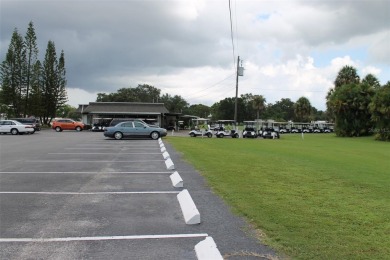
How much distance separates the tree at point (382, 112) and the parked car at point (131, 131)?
26.6m

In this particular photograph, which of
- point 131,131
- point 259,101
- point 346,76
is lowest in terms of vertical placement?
point 131,131

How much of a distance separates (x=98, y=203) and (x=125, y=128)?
79.4ft

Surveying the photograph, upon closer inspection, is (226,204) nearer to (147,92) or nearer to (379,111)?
(379,111)

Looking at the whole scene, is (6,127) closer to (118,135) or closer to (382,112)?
(118,135)

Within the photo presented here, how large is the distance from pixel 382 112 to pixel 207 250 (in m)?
45.3

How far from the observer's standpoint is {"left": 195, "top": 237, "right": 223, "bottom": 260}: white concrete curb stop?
14.5 feet

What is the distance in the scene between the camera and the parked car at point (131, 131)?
31.2 meters

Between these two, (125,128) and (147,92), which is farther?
(147,92)

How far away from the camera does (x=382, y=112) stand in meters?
44.9

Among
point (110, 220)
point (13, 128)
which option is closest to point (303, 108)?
point (13, 128)

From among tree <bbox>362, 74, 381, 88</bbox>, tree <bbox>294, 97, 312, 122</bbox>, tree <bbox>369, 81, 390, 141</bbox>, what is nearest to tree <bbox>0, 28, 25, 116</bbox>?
tree <bbox>369, 81, 390, 141</bbox>

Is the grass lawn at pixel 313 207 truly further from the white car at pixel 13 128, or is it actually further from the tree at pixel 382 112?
the tree at pixel 382 112

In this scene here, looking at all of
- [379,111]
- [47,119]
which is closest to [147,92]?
[47,119]

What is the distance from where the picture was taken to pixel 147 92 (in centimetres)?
11931
